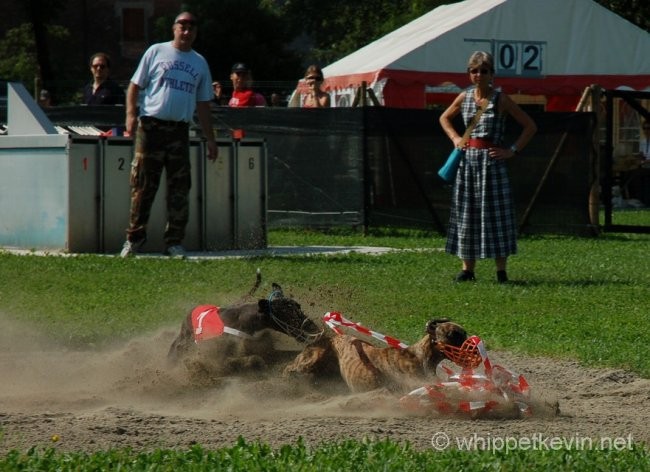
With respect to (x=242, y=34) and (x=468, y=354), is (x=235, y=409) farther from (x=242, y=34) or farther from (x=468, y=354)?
(x=242, y=34)

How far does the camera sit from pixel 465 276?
39.9 ft

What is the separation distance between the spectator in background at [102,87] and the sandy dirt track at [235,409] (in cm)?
892

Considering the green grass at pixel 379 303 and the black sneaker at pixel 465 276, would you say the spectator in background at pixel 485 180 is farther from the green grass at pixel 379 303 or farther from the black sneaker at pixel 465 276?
the green grass at pixel 379 303

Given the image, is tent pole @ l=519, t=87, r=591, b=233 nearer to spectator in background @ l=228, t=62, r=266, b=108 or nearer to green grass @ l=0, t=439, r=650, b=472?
spectator in background @ l=228, t=62, r=266, b=108

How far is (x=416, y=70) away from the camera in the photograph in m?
25.0

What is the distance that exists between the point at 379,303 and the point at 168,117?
3871mm

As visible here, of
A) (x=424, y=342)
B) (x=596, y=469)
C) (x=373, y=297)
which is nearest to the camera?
(x=596, y=469)

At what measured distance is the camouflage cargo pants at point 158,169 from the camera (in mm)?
13297

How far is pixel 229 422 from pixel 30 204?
Result: 378 inches

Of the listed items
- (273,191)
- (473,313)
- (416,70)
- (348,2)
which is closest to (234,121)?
(273,191)

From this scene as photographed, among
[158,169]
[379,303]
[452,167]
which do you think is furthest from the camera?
[158,169]

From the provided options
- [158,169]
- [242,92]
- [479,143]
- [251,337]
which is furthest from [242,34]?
[251,337]

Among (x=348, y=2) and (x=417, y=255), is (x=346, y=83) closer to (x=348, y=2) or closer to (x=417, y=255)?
(x=417, y=255)

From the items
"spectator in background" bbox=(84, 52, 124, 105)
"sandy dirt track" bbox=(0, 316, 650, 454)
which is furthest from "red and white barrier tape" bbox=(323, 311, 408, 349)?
"spectator in background" bbox=(84, 52, 124, 105)
